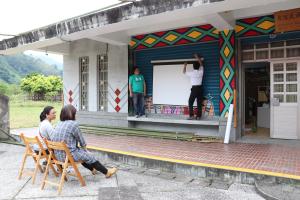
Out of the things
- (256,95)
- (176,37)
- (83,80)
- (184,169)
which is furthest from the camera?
(256,95)

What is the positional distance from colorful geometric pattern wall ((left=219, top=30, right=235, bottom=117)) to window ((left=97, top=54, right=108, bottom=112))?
14.7ft

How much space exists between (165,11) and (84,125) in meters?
6.14

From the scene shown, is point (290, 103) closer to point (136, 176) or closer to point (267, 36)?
point (267, 36)

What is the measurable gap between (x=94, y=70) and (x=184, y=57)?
12.2 feet

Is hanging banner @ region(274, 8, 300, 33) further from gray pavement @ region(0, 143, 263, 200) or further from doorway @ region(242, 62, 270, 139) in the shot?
gray pavement @ region(0, 143, 263, 200)

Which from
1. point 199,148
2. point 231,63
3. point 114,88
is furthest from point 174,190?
point 114,88

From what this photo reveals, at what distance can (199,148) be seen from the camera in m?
7.34

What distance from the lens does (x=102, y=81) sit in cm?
1136

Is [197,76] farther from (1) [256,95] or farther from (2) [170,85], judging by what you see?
(1) [256,95]

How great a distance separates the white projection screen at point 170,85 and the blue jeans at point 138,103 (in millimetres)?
417

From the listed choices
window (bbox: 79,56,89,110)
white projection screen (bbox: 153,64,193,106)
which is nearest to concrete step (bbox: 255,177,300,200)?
white projection screen (bbox: 153,64,193,106)

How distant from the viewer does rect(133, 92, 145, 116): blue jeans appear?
32.6ft

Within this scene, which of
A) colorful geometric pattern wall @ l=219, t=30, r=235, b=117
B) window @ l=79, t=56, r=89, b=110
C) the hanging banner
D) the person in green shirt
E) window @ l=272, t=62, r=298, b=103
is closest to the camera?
the hanging banner

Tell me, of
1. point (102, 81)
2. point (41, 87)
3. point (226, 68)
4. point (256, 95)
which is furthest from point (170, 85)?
point (41, 87)
